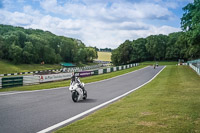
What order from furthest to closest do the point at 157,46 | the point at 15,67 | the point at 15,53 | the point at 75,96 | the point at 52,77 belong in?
the point at 157,46
the point at 15,53
the point at 15,67
the point at 52,77
the point at 75,96

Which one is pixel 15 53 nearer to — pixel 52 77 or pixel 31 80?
pixel 52 77

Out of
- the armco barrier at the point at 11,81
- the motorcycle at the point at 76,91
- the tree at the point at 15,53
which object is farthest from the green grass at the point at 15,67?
the motorcycle at the point at 76,91

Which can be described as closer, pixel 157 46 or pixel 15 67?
pixel 15 67

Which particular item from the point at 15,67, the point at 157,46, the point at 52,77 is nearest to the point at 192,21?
the point at 52,77

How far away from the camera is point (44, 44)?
96.2 meters

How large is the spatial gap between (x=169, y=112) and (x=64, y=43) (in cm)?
11515

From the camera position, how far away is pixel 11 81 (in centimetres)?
2162

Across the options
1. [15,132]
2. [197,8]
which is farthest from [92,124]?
[197,8]

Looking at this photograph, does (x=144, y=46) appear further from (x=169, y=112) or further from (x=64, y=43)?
(x=169, y=112)

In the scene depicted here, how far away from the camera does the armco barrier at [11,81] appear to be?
20800mm

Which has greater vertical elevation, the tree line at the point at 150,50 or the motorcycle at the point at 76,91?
the tree line at the point at 150,50

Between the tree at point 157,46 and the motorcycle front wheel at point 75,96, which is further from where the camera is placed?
the tree at point 157,46

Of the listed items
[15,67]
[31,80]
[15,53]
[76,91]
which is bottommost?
[31,80]

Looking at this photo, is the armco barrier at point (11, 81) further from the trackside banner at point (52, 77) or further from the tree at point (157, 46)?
the tree at point (157, 46)
